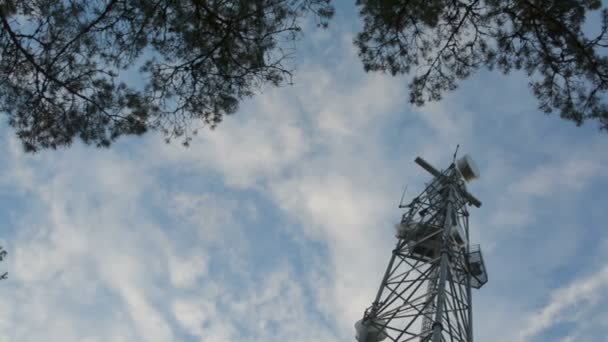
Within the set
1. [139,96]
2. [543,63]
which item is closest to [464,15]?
[543,63]

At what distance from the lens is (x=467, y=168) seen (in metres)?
17.2

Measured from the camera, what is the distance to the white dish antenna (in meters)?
17.1

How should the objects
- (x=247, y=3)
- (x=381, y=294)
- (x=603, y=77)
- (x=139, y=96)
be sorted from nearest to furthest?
(x=603, y=77) < (x=247, y=3) < (x=139, y=96) < (x=381, y=294)

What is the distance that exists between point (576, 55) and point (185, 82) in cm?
492

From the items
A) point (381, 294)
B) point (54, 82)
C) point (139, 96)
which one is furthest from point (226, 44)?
point (381, 294)

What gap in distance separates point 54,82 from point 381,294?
823 cm

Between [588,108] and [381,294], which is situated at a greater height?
[381,294]

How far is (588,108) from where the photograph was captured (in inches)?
265

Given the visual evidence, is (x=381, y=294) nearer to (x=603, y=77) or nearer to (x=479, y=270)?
(x=479, y=270)

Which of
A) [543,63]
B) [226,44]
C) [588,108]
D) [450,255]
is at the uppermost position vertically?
[450,255]

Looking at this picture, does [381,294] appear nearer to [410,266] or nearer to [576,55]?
[410,266]

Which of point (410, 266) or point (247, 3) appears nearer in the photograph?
point (247, 3)

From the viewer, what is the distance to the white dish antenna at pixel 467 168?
674 inches

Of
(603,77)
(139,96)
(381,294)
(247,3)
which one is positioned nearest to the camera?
(603,77)
